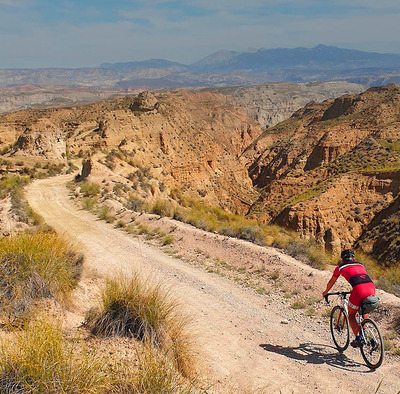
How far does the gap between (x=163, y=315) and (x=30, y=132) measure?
2591cm

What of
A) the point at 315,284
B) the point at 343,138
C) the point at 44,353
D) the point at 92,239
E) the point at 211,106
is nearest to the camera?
the point at 44,353

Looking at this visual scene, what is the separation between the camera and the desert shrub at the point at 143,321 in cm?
448

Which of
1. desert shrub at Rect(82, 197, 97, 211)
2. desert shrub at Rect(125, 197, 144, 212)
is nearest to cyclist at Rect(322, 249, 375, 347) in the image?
desert shrub at Rect(125, 197, 144, 212)

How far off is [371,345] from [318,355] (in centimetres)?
88

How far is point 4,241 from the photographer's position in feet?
18.3

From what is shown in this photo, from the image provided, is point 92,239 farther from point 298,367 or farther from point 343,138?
point 343,138

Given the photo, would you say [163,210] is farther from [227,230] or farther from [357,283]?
[357,283]

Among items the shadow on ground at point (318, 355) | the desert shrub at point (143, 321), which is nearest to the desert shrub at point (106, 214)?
the desert shrub at point (143, 321)

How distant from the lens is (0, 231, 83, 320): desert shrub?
475 cm

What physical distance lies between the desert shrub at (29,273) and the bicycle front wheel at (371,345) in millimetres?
4750

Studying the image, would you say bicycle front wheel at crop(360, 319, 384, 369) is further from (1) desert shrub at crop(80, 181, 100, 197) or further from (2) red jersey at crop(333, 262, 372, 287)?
(1) desert shrub at crop(80, 181, 100, 197)

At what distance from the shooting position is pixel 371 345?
16.8 feet

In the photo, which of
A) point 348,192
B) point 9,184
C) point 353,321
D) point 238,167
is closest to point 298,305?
point 353,321

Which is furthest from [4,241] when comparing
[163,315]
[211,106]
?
[211,106]
